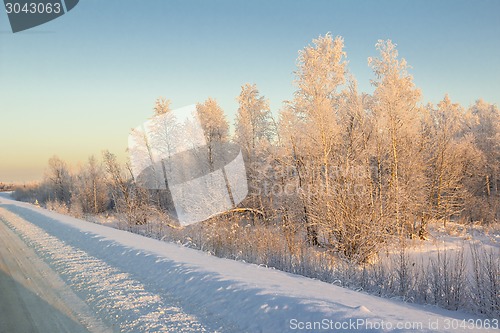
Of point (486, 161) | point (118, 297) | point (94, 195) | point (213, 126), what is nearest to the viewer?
point (118, 297)

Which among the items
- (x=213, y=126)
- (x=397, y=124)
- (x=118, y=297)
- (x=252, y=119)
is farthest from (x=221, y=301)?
(x=213, y=126)

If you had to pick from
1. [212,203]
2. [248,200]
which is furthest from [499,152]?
[212,203]

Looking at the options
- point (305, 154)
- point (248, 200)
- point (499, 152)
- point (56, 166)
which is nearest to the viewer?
point (305, 154)

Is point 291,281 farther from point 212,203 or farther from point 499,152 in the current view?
point 499,152

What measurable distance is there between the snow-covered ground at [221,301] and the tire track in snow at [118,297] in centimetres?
1

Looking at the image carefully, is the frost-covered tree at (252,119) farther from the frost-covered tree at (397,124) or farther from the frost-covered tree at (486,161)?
the frost-covered tree at (486,161)

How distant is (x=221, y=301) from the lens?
4.89 m

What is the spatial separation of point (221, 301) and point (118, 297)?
1.68 m

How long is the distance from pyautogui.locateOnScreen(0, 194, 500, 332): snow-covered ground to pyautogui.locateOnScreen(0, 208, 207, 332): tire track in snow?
1 centimetres

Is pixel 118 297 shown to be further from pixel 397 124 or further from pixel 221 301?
pixel 397 124

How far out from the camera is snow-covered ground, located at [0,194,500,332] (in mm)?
3971

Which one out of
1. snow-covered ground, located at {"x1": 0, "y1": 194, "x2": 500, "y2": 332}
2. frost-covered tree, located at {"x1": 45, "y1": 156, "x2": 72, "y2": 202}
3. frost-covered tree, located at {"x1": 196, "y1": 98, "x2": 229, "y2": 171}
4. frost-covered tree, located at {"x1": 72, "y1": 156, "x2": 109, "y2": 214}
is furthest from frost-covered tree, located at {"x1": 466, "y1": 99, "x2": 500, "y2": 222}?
frost-covered tree, located at {"x1": 45, "y1": 156, "x2": 72, "y2": 202}

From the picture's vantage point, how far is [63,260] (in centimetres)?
794

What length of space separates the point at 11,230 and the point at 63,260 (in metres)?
8.53
